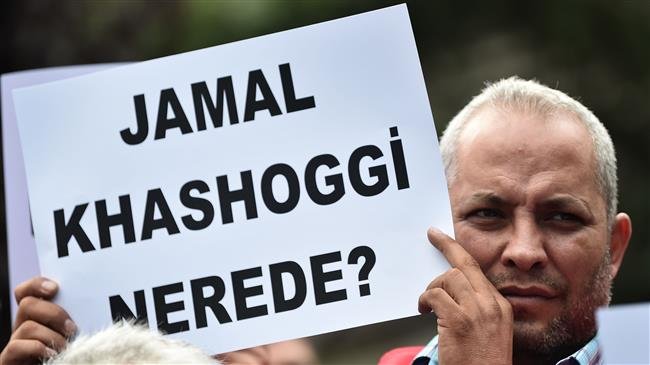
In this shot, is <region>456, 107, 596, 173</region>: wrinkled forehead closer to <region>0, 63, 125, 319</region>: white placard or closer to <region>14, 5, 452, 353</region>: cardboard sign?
<region>14, 5, 452, 353</region>: cardboard sign

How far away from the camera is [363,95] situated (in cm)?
345

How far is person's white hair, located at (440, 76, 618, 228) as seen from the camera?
→ 3801 mm

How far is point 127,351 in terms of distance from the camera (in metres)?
2.66

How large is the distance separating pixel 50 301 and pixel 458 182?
3.81ft

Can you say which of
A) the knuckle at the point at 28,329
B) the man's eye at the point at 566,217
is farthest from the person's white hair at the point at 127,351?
the man's eye at the point at 566,217

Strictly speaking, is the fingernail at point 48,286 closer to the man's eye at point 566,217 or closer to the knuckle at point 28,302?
the knuckle at point 28,302

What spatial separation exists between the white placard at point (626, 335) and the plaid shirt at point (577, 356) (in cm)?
54

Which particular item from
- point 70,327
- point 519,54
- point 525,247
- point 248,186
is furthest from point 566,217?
point 519,54

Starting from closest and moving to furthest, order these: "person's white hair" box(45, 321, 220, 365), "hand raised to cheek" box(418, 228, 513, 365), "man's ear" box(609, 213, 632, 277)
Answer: "person's white hair" box(45, 321, 220, 365) → "hand raised to cheek" box(418, 228, 513, 365) → "man's ear" box(609, 213, 632, 277)

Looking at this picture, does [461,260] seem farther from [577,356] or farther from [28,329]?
[28,329]

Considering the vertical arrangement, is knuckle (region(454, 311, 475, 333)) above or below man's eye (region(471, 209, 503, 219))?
below

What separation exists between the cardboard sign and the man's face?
1.08ft

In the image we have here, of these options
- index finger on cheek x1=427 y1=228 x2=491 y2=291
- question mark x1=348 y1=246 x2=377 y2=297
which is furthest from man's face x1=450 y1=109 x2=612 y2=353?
question mark x1=348 y1=246 x2=377 y2=297

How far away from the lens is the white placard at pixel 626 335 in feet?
9.77
